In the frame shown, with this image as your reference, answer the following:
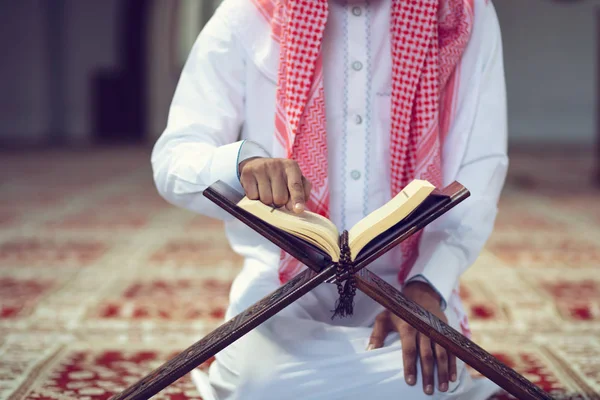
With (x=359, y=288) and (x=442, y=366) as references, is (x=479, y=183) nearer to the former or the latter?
(x=442, y=366)

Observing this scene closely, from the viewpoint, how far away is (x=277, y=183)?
1.20 meters

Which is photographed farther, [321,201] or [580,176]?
[580,176]

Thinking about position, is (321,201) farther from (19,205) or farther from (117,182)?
(117,182)

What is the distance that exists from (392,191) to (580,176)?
5760 mm

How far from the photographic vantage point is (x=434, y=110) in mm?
1573

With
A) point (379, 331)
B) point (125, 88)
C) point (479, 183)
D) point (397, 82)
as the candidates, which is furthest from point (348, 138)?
point (125, 88)

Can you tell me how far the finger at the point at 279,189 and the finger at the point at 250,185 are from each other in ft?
0.10

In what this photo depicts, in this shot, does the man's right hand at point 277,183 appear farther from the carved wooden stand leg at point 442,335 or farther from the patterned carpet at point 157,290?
the patterned carpet at point 157,290

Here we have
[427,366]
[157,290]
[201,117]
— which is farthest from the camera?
[157,290]

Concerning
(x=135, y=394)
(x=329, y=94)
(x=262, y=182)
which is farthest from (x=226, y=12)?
(x=135, y=394)

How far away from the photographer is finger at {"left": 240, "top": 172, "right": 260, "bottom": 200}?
4.00ft

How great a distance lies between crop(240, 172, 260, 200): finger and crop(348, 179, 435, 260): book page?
0.16 m

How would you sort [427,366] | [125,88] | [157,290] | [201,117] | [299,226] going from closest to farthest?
1. [299,226]
2. [427,366]
3. [201,117]
4. [157,290]
5. [125,88]

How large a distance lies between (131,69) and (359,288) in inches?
411
